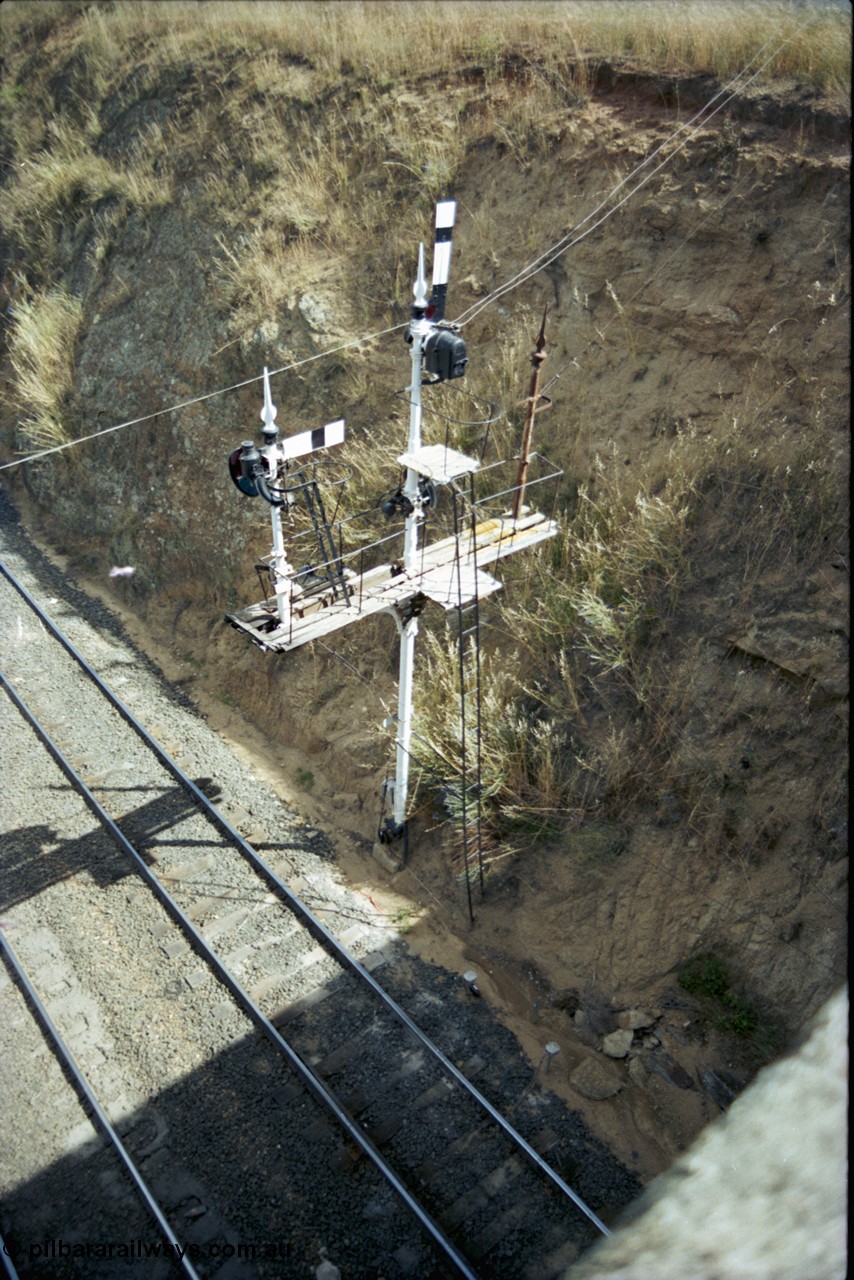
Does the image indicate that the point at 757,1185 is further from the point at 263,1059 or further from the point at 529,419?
the point at 529,419

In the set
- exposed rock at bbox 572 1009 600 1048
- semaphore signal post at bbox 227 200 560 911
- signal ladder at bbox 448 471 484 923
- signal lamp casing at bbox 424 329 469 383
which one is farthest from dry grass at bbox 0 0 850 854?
signal lamp casing at bbox 424 329 469 383

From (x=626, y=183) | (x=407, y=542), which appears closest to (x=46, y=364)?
(x=626, y=183)

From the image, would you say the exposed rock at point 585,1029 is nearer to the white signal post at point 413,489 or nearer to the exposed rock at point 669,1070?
the exposed rock at point 669,1070

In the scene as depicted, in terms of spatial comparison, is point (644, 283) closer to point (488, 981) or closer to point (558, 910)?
point (558, 910)

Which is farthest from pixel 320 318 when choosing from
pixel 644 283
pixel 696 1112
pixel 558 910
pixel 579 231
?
pixel 696 1112

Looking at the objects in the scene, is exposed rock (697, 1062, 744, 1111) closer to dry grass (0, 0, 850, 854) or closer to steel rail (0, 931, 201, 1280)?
dry grass (0, 0, 850, 854)
